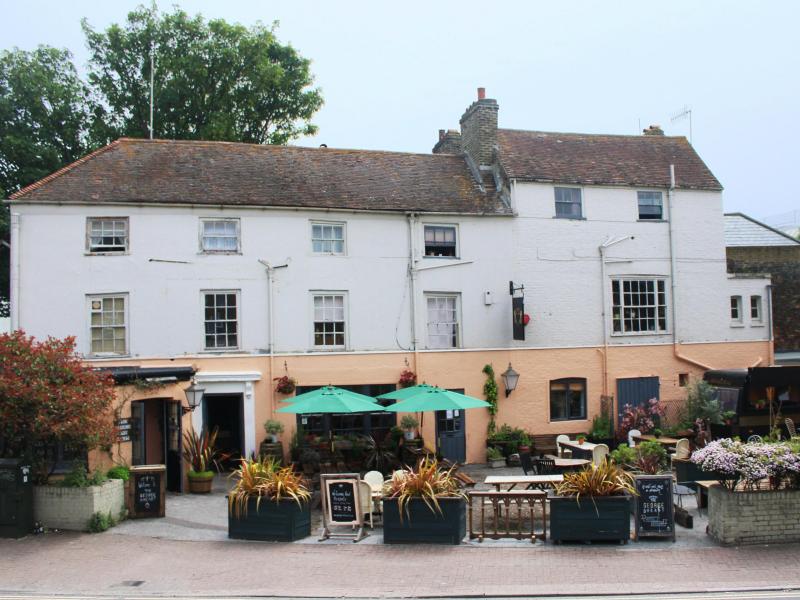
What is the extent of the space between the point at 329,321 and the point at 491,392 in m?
5.14

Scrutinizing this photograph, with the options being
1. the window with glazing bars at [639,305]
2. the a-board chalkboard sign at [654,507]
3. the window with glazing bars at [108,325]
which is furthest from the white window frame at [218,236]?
the a-board chalkboard sign at [654,507]

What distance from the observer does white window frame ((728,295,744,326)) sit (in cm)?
2655

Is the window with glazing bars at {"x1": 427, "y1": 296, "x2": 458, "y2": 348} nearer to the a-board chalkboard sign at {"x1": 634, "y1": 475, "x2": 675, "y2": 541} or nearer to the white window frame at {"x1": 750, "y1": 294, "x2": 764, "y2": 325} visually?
the white window frame at {"x1": 750, "y1": 294, "x2": 764, "y2": 325}

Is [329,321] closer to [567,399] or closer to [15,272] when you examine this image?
[567,399]

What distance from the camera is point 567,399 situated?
24656 mm

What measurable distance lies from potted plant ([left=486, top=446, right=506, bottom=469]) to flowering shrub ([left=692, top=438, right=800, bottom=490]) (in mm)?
10581

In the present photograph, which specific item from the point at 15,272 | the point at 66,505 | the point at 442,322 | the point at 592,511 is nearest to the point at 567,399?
the point at 442,322

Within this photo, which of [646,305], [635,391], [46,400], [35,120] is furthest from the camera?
[35,120]

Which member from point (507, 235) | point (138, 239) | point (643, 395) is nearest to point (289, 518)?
point (138, 239)

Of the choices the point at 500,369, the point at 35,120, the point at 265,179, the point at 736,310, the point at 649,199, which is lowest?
the point at 500,369

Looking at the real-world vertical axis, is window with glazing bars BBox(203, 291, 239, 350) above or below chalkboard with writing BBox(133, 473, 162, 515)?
above

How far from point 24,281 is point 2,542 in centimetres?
897

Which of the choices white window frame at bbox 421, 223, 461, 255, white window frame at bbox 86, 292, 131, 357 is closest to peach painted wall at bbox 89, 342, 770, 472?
white window frame at bbox 86, 292, 131, 357

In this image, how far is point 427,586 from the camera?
1087cm
